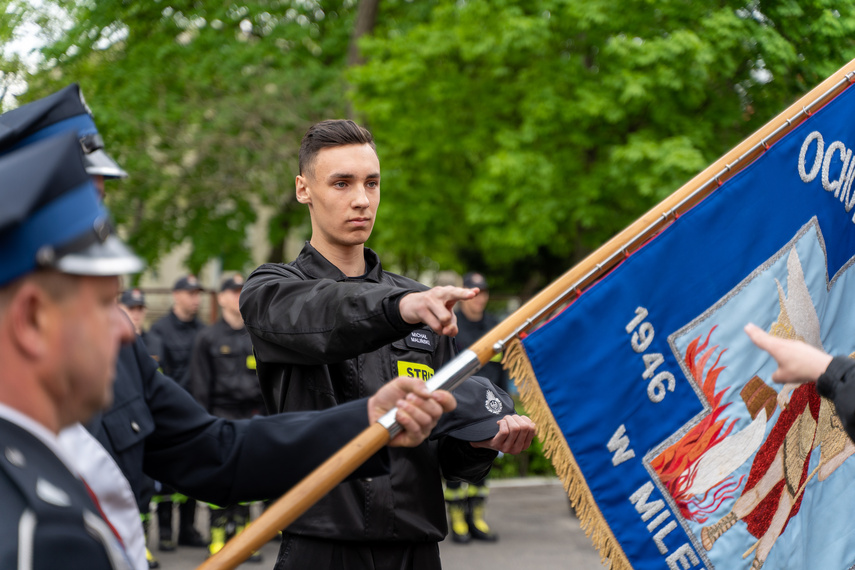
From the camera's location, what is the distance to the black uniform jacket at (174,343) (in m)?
8.80

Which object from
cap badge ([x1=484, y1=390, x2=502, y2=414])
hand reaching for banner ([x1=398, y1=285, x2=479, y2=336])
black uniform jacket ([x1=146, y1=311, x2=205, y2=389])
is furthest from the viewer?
black uniform jacket ([x1=146, y1=311, x2=205, y2=389])

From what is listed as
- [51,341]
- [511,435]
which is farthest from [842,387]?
[51,341]

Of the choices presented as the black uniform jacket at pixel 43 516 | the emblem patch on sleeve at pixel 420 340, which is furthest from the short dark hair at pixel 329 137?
the black uniform jacket at pixel 43 516

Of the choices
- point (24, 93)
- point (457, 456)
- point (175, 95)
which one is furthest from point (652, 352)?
point (175, 95)

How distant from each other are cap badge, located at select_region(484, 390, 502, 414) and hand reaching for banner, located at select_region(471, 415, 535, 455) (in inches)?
1.5

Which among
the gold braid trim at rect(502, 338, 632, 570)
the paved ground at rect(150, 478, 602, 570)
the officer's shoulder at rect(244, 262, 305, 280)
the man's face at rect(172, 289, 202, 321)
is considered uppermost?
the officer's shoulder at rect(244, 262, 305, 280)

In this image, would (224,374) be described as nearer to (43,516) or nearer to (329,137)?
(329,137)

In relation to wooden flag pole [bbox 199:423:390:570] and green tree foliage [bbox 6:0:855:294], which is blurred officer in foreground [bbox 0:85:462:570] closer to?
wooden flag pole [bbox 199:423:390:570]

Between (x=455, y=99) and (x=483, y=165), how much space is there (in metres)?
1.13

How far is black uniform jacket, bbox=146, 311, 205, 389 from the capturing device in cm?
880

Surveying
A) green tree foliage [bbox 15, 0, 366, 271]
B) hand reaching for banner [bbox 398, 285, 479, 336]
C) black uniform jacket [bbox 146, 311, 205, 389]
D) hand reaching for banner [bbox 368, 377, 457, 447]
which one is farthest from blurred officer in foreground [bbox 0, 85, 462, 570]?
green tree foliage [bbox 15, 0, 366, 271]

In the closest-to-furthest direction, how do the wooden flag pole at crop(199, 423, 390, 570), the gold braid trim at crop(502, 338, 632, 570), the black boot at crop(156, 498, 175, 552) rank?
the wooden flag pole at crop(199, 423, 390, 570) < the gold braid trim at crop(502, 338, 632, 570) < the black boot at crop(156, 498, 175, 552)

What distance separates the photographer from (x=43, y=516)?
1.05 metres

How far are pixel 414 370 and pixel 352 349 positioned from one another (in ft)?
1.36
